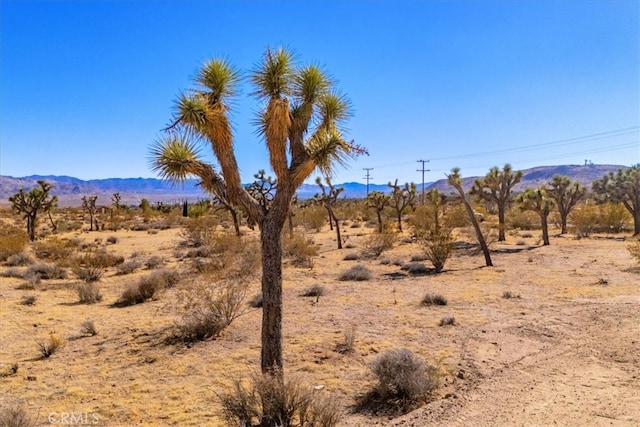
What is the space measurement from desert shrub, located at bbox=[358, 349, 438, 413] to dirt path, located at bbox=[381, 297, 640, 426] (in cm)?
26

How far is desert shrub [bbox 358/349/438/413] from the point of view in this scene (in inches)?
230

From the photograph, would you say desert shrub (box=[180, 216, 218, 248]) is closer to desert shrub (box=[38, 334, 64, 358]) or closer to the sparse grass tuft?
the sparse grass tuft

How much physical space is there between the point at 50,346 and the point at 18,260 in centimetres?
1285

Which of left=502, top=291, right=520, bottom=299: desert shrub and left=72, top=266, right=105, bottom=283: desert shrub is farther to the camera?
left=72, top=266, right=105, bottom=283: desert shrub

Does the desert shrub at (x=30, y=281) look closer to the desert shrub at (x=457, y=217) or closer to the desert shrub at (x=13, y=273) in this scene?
the desert shrub at (x=13, y=273)

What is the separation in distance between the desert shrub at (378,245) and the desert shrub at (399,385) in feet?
50.6

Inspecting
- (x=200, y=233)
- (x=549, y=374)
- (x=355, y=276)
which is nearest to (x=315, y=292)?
(x=355, y=276)

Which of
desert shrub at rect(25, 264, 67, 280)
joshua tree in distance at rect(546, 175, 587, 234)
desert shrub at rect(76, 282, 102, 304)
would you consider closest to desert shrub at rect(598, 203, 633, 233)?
joshua tree in distance at rect(546, 175, 587, 234)

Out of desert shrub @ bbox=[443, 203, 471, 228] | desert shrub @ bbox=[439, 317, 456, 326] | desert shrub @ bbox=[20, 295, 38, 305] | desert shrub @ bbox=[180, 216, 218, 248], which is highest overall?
desert shrub @ bbox=[443, 203, 471, 228]

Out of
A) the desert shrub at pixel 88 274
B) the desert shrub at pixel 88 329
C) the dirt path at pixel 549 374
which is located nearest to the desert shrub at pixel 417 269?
the dirt path at pixel 549 374

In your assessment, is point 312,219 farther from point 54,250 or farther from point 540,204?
point 54,250

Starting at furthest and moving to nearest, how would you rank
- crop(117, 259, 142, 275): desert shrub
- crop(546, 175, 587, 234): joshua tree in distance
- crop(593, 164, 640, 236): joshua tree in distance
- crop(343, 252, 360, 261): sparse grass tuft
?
crop(546, 175, 587, 234): joshua tree in distance → crop(593, 164, 640, 236): joshua tree in distance → crop(343, 252, 360, 261): sparse grass tuft → crop(117, 259, 142, 275): desert shrub

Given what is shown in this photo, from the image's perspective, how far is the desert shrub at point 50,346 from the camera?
800 centimetres

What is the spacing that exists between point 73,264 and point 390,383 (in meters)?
14.6
